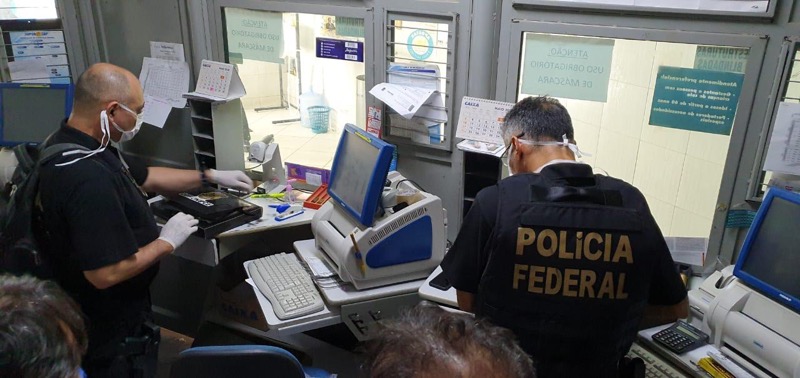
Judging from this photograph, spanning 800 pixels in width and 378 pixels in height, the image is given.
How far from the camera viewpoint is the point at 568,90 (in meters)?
Answer: 2.23

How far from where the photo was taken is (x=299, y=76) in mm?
2812

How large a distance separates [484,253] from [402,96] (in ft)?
3.72

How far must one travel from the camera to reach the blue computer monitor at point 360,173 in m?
1.90

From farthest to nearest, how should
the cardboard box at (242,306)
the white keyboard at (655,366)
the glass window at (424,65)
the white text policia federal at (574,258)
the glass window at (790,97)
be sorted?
the cardboard box at (242,306) < the glass window at (424,65) < the glass window at (790,97) < the white keyboard at (655,366) < the white text policia federal at (574,258)

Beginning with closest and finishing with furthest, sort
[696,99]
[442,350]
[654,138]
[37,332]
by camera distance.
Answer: [442,350]
[37,332]
[696,99]
[654,138]

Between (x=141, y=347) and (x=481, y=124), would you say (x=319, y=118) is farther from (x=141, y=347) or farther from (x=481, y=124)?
(x=141, y=347)

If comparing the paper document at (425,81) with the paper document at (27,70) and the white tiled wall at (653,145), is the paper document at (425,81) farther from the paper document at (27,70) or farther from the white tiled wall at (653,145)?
the paper document at (27,70)

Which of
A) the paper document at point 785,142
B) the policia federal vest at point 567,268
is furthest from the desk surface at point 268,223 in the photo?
the paper document at point 785,142

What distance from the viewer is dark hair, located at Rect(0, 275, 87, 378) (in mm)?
895

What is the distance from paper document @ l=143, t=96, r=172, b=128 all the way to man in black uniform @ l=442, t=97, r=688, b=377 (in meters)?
2.03

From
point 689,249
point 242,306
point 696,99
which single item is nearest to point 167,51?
point 242,306

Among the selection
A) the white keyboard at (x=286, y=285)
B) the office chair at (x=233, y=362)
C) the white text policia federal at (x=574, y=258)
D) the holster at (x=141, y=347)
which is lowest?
the holster at (x=141, y=347)

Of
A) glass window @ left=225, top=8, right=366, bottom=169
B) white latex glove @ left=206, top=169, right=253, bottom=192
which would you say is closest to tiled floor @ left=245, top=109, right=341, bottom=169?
glass window @ left=225, top=8, right=366, bottom=169

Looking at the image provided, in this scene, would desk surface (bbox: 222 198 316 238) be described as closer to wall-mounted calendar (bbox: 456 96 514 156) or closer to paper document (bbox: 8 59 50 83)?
wall-mounted calendar (bbox: 456 96 514 156)
